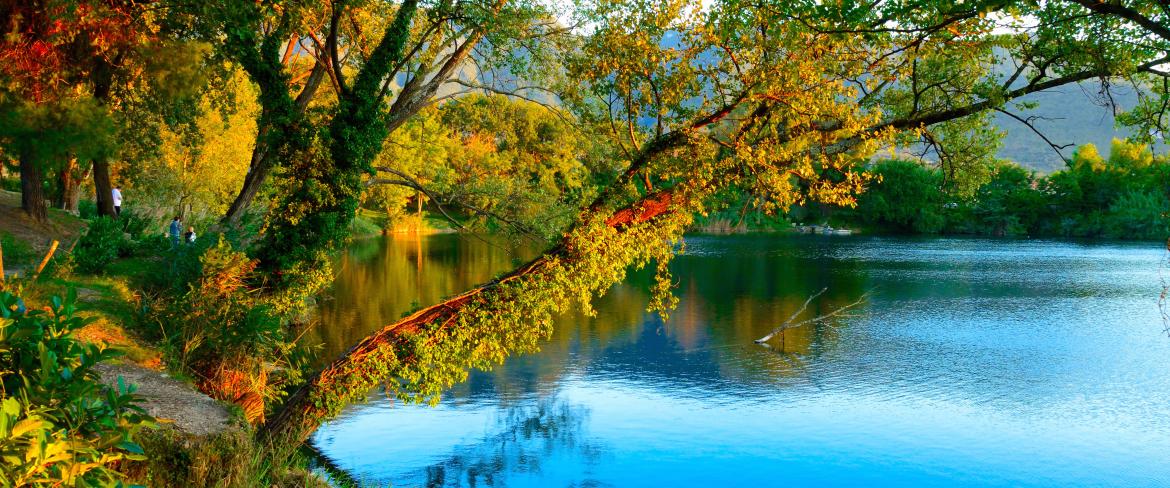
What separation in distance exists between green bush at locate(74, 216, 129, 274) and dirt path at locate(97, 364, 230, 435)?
6.73 m

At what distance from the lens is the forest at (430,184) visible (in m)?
7.12

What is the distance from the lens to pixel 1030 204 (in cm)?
8006

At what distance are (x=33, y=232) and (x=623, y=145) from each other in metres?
17.7

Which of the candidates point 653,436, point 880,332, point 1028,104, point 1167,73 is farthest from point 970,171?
point 880,332

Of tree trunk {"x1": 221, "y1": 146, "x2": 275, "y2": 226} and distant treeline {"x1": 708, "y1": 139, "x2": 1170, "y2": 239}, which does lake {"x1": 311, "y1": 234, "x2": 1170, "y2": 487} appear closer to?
tree trunk {"x1": 221, "y1": 146, "x2": 275, "y2": 226}

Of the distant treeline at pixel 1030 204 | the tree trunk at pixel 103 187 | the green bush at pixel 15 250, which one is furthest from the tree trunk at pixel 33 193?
the distant treeline at pixel 1030 204

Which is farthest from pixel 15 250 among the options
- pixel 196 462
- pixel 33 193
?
pixel 196 462

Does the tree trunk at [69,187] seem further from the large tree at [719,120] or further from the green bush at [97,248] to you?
the large tree at [719,120]

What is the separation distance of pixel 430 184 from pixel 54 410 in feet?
55.2

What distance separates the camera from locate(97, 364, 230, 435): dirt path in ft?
25.0

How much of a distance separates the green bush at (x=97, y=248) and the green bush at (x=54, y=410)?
11.5 meters

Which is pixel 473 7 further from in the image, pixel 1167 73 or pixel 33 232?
pixel 33 232

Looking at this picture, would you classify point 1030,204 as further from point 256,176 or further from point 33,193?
point 33,193

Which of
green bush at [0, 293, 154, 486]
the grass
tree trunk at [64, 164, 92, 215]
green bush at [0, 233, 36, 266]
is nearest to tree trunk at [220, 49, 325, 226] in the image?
green bush at [0, 233, 36, 266]
